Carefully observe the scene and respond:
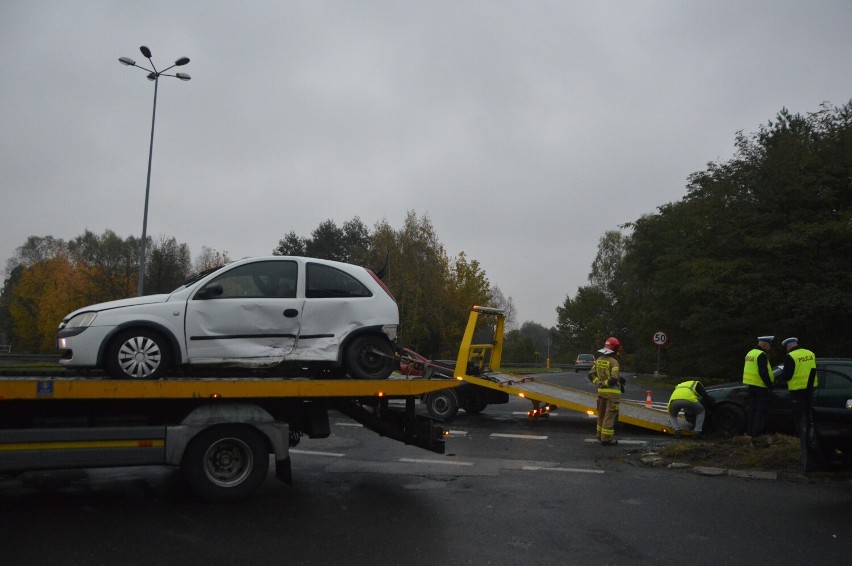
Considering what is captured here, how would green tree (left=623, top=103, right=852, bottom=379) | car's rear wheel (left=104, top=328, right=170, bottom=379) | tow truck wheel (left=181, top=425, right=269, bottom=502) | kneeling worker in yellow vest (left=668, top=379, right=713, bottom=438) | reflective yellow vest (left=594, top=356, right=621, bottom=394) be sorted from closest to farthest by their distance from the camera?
1. tow truck wheel (left=181, top=425, right=269, bottom=502)
2. car's rear wheel (left=104, top=328, right=170, bottom=379)
3. reflective yellow vest (left=594, top=356, right=621, bottom=394)
4. kneeling worker in yellow vest (left=668, top=379, right=713, bottom=438)
5. green tree (left=623, top=103, right=852, bottom=379)

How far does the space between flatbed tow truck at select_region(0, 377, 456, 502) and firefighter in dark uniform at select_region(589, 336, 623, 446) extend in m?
4.52

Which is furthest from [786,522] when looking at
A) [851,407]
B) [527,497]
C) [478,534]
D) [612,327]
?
[612,327]

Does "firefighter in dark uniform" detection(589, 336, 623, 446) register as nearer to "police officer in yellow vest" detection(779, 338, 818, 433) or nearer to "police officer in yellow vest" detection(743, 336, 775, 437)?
"police officer in yellow vest" detection(743, 336, 775, 437)

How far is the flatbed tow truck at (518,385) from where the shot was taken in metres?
12.3

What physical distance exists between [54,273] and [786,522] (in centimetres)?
5269

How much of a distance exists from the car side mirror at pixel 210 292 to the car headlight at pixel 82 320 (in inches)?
41.4

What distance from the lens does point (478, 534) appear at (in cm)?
579

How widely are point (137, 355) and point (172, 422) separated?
810mm

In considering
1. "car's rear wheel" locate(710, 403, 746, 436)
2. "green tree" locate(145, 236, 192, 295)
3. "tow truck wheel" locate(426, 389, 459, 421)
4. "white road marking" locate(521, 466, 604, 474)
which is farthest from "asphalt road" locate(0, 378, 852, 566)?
"green tree" locate(145, 236, 192, 295)

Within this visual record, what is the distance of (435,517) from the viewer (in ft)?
20.9

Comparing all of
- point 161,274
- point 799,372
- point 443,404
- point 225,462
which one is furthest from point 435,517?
point 161,274

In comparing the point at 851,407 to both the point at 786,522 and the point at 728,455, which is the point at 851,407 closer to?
the point at 786,522

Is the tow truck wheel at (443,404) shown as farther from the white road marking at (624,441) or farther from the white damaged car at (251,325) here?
the white damaged car at (251,325)

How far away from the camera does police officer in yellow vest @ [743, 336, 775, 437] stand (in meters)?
10.1
